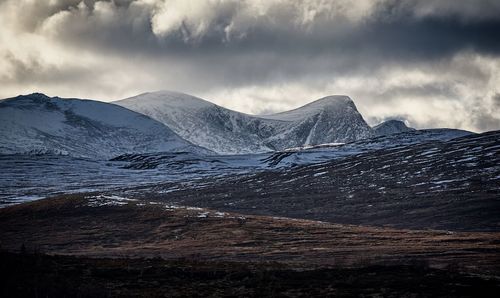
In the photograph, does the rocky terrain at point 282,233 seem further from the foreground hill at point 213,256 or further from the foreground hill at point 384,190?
the foreground hill at point 384,190

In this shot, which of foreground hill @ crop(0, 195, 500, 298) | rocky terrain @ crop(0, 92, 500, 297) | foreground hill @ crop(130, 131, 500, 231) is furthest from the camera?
foreground hill @ crop(130, 131, 500, 231)

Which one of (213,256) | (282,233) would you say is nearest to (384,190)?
(282,233)

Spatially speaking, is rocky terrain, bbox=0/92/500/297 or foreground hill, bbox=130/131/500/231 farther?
foreground hill, bbox=130/131/500/231

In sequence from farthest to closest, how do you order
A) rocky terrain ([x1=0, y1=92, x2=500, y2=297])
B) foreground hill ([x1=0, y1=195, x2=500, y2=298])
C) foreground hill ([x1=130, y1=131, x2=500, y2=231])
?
foreground hill ([x1=130, y1=131, x2=500, y2=231]), rocky terrain ([x1=0, y1=92, x2=500, y2=297]), foreground hill ([x1=0, y1=195, x2=500, y2=298])

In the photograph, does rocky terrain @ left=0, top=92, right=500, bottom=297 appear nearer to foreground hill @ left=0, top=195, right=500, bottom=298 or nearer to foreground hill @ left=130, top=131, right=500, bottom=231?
foreground hill @ left=0, top=195, right=500, bottom=298

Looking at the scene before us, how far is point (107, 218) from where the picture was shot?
9956 cm

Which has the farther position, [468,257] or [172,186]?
[172,186]

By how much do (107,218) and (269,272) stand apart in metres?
63.6

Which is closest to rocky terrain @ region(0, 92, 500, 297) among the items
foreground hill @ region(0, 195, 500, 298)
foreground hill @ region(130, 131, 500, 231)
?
foreground hill @ region(0, 195, 500, 298)

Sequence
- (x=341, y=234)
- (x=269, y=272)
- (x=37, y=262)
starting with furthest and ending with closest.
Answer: (x=341, y=234) < (x=37, y=262) < (x=269, y=272)

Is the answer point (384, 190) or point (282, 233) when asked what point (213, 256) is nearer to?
point (282, 233)

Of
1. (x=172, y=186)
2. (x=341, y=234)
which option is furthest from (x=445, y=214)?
(x=172, y=186)

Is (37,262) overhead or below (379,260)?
overhead

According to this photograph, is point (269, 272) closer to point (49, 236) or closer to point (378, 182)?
point (49, 236)
